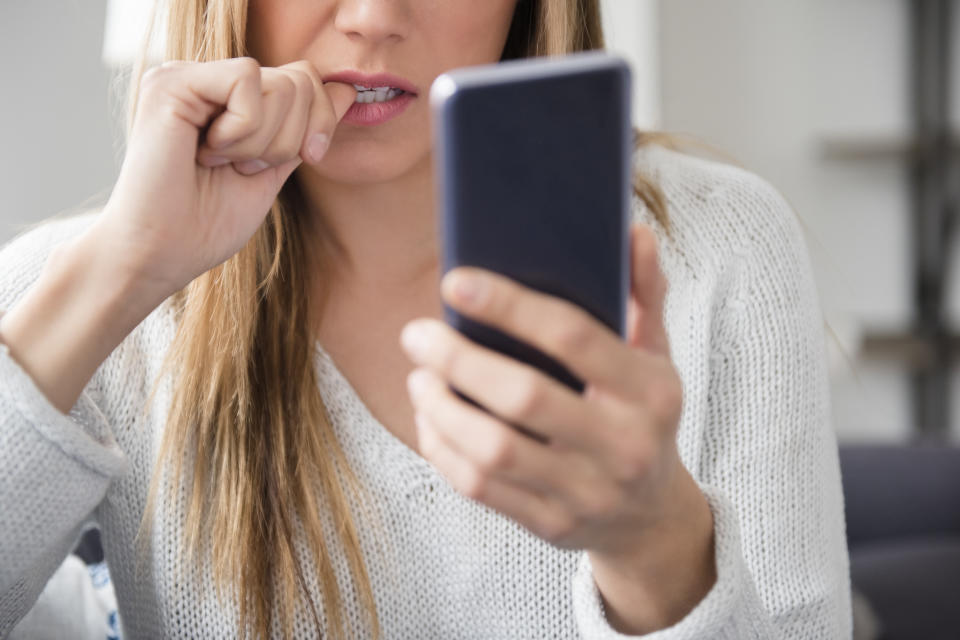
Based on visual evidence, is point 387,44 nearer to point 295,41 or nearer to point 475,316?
point 295,41

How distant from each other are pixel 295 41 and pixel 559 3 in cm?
26

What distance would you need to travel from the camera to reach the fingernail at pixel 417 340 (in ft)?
1.44

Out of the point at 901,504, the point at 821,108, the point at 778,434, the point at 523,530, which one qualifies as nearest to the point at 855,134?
the point at 821,108

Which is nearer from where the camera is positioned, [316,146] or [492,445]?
[492,445]

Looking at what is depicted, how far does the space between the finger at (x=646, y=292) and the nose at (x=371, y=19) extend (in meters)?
0.37

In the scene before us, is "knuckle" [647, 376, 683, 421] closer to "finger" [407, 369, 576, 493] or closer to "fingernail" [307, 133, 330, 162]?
"finger" [407, 369, 576, 493]

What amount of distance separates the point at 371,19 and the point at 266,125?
0.14 meters

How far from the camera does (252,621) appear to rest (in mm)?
871

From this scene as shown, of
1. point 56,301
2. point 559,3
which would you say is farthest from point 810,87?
point 56,301

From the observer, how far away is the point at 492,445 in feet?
1.41

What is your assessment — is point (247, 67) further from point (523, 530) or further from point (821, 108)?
point (821, 108)

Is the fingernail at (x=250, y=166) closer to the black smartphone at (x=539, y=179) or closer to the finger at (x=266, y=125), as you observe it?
the finger at (x=266, y=125)

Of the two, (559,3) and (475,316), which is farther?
(559,3)

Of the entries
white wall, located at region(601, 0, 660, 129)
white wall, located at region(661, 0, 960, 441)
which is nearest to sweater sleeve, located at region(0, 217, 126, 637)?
white wall, located at region(601, 0, 660, 129)
